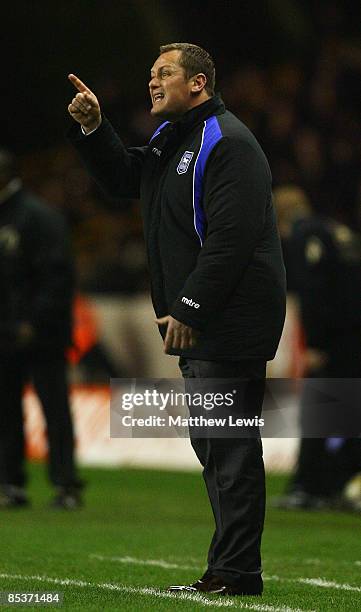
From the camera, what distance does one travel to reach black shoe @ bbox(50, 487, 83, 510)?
34.1 feet

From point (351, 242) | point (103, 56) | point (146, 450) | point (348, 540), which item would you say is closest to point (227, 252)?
point (348, 540)

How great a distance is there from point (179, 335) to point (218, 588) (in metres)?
1.04

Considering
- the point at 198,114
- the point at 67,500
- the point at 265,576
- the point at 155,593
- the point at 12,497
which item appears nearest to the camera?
the point at 155,593

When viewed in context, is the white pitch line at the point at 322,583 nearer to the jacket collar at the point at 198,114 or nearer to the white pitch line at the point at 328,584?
the white pitch line at the point at 328,584

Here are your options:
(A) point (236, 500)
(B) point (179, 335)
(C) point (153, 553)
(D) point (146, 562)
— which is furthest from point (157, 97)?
(C) point (153, 553)

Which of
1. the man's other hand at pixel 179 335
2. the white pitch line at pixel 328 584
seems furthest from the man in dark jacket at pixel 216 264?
the white pitch line at pixel 328 584

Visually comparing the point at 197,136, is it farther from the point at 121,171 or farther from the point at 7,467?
the point at 7,467

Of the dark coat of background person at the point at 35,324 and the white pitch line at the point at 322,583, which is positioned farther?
the dark coat of background person at the point at 35,324

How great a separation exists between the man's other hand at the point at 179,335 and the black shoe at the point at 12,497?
4914 mm

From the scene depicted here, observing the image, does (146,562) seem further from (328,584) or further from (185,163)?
(185,163)

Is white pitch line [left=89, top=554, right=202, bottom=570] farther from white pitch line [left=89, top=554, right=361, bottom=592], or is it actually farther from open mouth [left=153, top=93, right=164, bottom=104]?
open mouth [left=153, top=93, right=164, bottom=104]

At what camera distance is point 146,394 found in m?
6.33

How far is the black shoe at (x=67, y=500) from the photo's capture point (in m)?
10.4

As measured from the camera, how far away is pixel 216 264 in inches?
229
